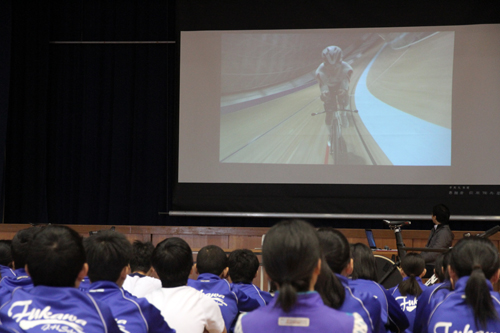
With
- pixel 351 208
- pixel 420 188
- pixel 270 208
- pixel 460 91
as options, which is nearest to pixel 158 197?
pixel 270 208

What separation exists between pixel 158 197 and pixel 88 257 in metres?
5.13

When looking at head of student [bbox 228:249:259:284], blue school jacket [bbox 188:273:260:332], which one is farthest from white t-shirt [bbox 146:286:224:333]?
head of student [bbox 228:249:259:284]

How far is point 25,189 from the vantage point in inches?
269

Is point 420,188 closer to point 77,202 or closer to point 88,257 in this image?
point 77,202

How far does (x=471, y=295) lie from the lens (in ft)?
5.31

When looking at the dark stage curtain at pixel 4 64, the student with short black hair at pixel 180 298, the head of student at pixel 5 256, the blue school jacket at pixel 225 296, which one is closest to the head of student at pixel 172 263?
the student with short black hair at pixel 180 298

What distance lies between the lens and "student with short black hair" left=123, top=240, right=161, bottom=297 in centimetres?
251

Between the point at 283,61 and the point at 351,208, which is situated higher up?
the point at 283,61

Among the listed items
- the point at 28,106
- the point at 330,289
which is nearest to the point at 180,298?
the point at 330,289

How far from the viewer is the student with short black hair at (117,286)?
1622 mm

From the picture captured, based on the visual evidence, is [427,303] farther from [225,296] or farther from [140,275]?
[140,275]

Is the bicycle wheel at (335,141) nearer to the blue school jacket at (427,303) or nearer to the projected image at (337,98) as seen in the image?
the projected image at (337,98)

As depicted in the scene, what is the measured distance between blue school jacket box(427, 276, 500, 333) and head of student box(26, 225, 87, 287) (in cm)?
115

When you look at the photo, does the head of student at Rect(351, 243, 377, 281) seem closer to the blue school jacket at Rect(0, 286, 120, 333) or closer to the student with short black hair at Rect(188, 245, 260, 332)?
the student with short black hair at Rect(188, 245, 260, 332)
